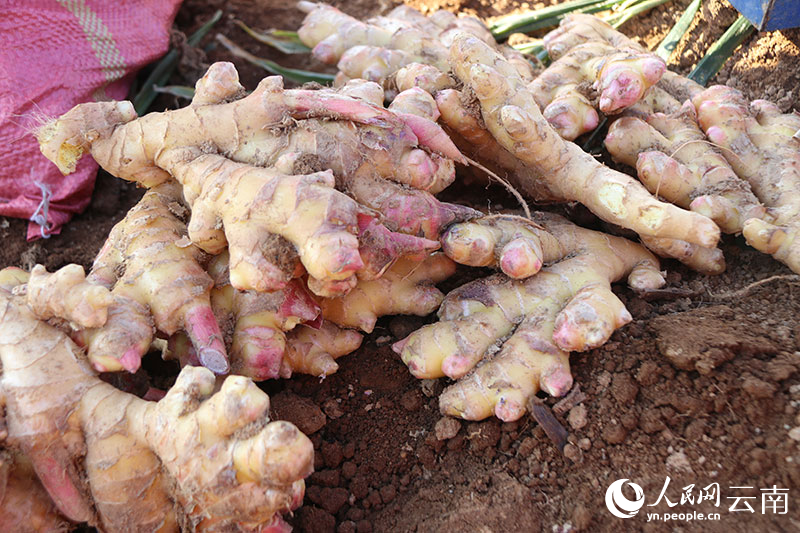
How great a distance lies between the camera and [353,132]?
1232 millimetres

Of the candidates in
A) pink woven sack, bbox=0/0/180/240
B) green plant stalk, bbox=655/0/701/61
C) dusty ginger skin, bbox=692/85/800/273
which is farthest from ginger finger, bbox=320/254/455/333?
green plant stalk, bbox=655/0/701/61

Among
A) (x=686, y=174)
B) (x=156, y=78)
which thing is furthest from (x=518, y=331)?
(x=156, y=78)

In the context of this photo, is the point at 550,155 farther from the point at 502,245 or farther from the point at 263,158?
the point at 263,158

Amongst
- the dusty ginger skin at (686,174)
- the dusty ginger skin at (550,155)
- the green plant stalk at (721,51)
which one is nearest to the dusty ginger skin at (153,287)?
the dusty ginger skin at (550,155)

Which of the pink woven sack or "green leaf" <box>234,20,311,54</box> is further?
"green leaf" <box>234,20,311,54</box>

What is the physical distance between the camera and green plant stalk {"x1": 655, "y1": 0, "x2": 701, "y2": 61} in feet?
6.05

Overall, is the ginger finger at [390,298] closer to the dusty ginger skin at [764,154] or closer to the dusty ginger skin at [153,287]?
the dusty ginger skin at [153,287]

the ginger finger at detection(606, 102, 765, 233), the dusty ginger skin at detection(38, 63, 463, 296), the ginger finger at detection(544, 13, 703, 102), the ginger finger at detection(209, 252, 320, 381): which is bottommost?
the ginger finger at detection(209, 252, 320, 381)

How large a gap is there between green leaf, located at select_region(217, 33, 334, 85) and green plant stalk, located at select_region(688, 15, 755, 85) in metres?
1.11

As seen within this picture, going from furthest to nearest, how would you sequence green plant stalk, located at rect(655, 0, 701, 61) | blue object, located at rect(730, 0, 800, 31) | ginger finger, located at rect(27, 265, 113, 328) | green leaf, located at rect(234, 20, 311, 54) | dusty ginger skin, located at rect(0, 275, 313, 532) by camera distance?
1. green leaf, located at rect(234, 20, 311, 54)
2. green plant stalk, located at rect(655, 0, 701, 61)
3. blue object, located at rect(730, 0, 800, 31)
4. ginger finger, located at rect(27, 265, 113, 328)
5. dusty ginger skin, located at rect(0, 275, 313, 532)

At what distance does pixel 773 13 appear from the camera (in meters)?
1.53

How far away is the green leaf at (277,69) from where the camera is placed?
202 centimetres

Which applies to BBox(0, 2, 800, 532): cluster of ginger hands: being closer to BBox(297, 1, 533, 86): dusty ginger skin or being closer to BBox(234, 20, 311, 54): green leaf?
BBox(297, 1, 533, 86): dusty ginger skin

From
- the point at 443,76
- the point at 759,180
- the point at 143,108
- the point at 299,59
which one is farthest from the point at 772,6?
the point at 143,108
